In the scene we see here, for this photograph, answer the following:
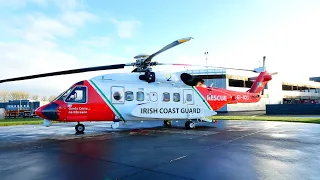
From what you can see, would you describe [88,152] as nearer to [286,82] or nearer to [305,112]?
[305,112]

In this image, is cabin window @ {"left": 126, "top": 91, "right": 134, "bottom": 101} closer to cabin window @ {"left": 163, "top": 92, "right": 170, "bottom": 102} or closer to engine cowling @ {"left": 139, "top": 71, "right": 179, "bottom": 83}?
engine cowling @ {"left": 139, "top": 71, "right": 179, "bottom": 83}

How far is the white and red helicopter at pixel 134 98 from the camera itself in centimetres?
1195

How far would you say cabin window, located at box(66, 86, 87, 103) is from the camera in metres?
12.1

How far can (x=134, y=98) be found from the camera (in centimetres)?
1343

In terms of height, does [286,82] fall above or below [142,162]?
above

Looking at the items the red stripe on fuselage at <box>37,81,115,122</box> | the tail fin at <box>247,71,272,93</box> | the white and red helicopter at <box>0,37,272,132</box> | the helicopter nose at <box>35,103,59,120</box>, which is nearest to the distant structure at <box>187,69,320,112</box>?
the tail fin at <box>247,71,272,93</box>

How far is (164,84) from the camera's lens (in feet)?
47.3

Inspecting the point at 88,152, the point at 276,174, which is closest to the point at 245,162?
the point at 276,174

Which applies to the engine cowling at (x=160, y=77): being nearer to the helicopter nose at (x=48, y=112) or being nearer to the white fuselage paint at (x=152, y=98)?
the white fuselage paint at (x=152, y=98)

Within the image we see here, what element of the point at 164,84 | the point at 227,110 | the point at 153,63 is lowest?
the point at 227,110

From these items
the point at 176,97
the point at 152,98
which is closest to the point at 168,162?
the point at 152,98

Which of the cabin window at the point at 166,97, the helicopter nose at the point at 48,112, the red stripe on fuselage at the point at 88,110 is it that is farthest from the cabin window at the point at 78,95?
the cabin window at the point at 166,97

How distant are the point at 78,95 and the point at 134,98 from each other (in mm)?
3221

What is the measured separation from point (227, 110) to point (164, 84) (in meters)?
33.4
